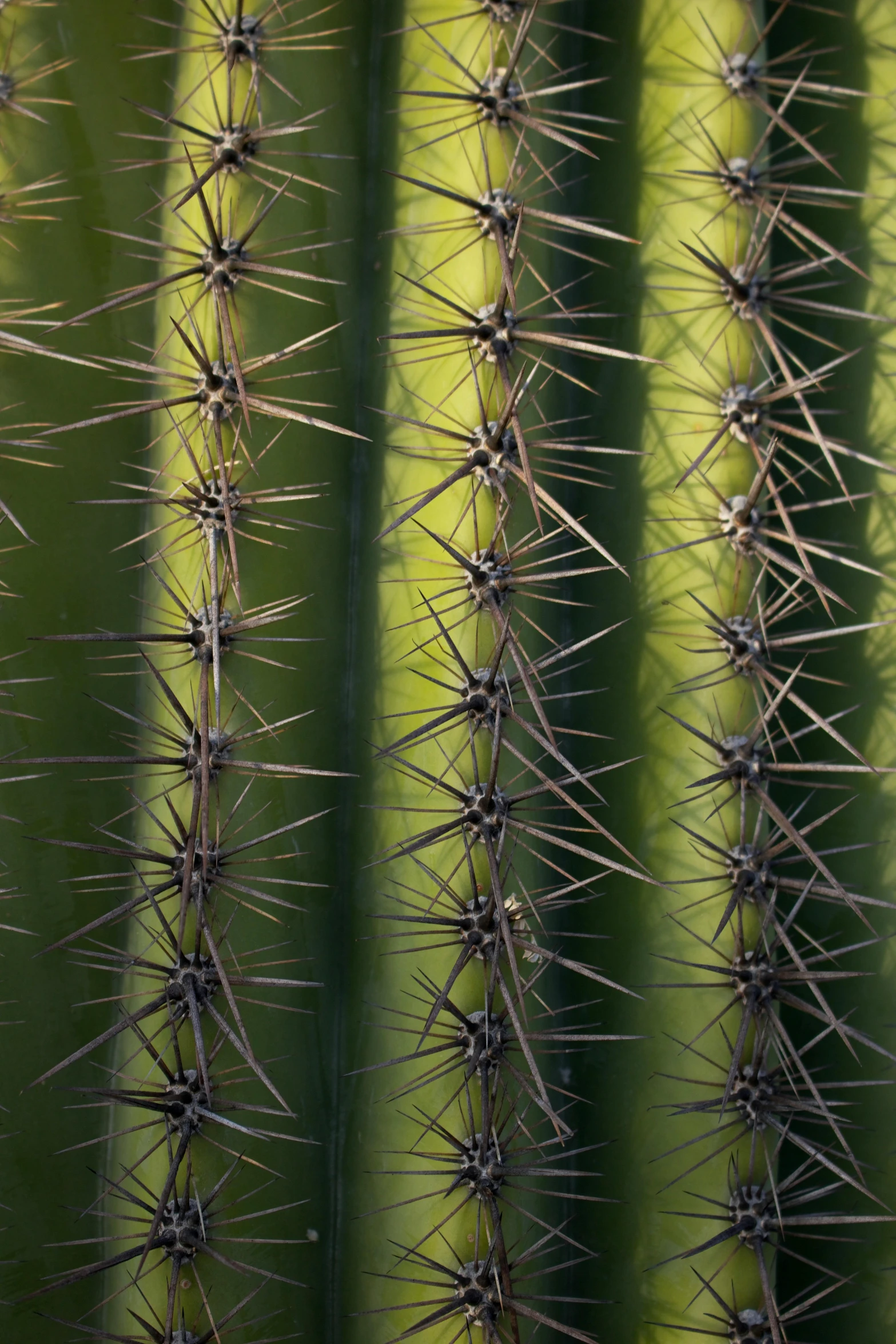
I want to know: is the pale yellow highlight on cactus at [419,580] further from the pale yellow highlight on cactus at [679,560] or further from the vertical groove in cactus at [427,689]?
the pale yellow highlight on cactus at [679,560]

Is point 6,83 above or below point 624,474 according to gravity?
above

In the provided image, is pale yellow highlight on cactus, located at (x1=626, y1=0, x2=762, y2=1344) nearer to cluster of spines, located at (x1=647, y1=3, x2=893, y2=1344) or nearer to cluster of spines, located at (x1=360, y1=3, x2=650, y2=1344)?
cluster of spines, located at (x1=647, y1=3, x2=893, y2=1344)

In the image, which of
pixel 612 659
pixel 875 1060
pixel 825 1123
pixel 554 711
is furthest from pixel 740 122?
pixel 825 1123

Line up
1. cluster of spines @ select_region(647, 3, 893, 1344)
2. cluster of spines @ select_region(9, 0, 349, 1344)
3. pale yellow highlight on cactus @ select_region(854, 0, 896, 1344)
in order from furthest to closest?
1. pale yellow highlight on cactus @ select_region(854, 0, 896, 1344)
2. cluster of spines @ select_region(647, 3, 893, 1344)
3. cluster of spines @ select_region(9, 0, 349, 1344)

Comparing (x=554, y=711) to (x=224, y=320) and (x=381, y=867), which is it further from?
(x=224, y=320)

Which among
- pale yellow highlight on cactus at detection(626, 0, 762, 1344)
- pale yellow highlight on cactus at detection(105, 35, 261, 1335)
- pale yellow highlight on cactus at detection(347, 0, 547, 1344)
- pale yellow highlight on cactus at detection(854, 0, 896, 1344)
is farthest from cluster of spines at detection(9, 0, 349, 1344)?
pale yellow highlight on cactus at detection(854, 0, 896, 1344)

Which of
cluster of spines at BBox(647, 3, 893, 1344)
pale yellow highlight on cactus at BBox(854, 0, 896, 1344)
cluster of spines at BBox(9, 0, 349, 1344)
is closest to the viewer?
cluster of spines at BBox(9, 0, 349, 1344)
